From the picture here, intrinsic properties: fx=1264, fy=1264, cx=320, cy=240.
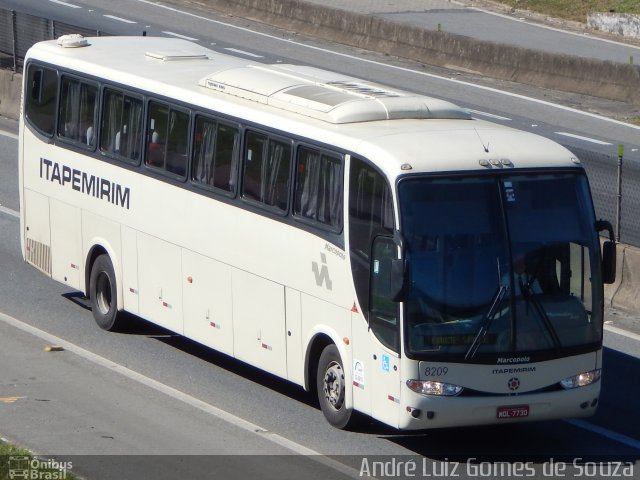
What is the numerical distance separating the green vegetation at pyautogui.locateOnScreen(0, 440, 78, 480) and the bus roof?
11.9ft

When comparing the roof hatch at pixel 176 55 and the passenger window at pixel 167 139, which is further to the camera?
the roof hatch at pixel 176 55

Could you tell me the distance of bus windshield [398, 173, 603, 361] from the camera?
10.4 meters

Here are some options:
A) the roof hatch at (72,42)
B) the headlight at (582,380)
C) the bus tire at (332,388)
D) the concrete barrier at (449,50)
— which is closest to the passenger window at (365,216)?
the bus tire at (332,388)

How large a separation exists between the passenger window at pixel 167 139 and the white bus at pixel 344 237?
3 cm

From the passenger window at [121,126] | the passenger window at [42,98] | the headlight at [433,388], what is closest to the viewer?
the headlight at [433,388]

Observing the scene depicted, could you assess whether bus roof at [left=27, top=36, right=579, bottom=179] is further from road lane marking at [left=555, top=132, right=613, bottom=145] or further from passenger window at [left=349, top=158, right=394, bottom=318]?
road lane marking at [left=555, top=132, right=613, bottom=145]

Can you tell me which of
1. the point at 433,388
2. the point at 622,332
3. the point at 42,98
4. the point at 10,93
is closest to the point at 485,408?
the point at 433,388

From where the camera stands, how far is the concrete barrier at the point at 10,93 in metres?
26.7

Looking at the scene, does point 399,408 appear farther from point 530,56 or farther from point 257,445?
point 530,56

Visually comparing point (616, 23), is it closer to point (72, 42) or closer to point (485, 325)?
point (72, 42)

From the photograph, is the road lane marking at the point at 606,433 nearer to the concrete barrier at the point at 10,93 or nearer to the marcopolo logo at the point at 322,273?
the marcopolo logo at the point at 322,273

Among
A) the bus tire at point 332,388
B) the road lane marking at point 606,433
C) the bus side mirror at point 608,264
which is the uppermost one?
the bus side mirror at point 608,264

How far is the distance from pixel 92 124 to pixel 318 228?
4574 mm

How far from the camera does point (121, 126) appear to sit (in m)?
14.6
